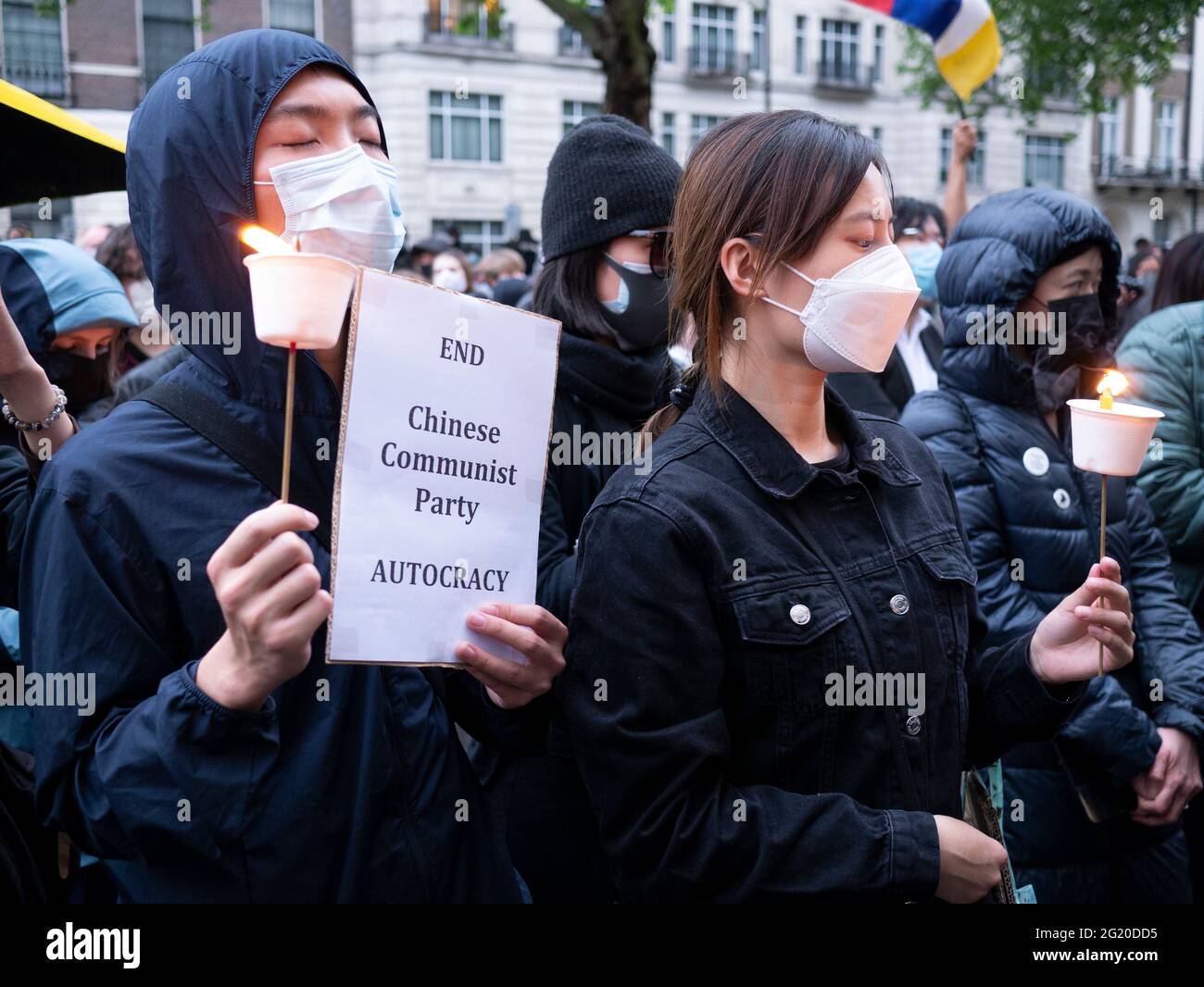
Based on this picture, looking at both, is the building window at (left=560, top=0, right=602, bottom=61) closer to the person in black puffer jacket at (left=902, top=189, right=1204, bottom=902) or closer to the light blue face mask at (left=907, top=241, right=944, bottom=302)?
the light blue face mask at (left=907, top=241, right=944, bottom=302)

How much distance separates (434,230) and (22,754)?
2865 cm

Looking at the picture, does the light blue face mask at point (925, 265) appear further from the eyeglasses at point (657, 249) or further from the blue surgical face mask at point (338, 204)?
the blue surgical face mask at point (338, 204)

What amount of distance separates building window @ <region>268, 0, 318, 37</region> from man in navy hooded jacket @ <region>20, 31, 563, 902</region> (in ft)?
97.6

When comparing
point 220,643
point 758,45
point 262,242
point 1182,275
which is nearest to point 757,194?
point 262,242

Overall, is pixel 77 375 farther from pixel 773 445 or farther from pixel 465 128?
pixel 465 128

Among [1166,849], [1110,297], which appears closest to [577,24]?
[1110,297]

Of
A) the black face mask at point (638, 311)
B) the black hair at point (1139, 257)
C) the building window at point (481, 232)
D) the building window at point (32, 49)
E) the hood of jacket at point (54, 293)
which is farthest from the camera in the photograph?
the building window at point (481, 232)

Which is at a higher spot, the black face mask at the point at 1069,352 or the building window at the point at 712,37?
the building window at the point at 712,37

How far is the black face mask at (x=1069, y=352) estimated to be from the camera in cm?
317

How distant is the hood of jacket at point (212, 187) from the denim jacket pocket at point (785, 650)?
816 mm

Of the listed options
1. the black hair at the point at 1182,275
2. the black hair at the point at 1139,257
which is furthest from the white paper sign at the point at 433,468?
the black hair at the point at 1139,257

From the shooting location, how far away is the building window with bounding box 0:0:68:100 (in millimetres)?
26219

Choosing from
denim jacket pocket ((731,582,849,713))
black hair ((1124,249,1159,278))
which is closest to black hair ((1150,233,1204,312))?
denim jacket pocket ((731,582,849,713))
